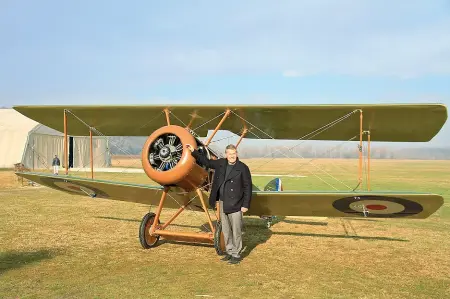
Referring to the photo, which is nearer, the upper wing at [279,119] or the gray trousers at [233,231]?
the gray trousers at [233,231]

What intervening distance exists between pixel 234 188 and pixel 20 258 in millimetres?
3309

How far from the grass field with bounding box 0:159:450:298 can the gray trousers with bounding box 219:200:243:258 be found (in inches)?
9.6

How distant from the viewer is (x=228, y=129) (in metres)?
8.01

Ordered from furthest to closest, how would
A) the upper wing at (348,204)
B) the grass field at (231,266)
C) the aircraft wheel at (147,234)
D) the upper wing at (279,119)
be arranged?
the aircraft wheel at (147,234)
the upper wing at (279,119)
the upper wing at (348,204)
the grass field at (231,266)

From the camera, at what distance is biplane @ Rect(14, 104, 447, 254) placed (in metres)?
6.00

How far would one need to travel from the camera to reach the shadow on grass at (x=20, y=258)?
5.40 metres

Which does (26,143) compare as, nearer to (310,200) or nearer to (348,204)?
(310,200)

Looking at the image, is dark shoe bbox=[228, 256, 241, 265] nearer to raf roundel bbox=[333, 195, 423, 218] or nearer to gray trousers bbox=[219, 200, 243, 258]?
gray trousers bbox=[219, 200, 243, 258]

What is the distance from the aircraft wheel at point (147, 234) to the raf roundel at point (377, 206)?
3.10 m

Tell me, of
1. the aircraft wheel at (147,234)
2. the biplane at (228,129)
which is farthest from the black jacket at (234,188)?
the aircraft wheel at (147,234)

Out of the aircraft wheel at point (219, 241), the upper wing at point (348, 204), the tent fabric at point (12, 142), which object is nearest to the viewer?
the upper wing at point (348, 204)

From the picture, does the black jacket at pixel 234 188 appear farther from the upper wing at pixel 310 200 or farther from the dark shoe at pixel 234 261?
the dark shoe at pixel 234 261

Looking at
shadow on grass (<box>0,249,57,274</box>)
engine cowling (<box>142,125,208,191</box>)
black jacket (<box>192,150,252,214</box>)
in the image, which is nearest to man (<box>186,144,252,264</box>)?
black jacket (<box>192,150,252,214</box>)

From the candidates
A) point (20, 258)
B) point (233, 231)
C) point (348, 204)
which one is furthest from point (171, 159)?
point (348, 204)
